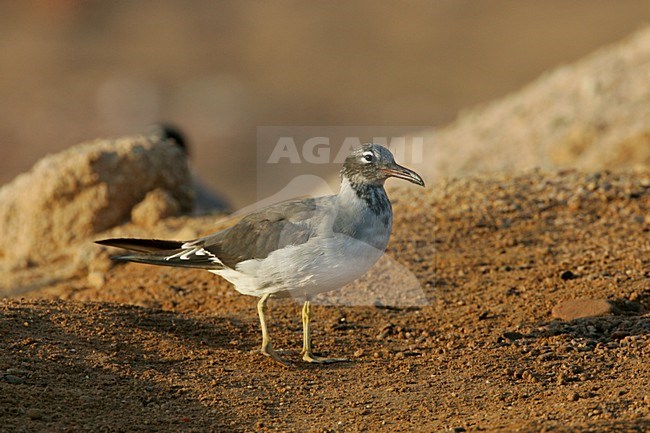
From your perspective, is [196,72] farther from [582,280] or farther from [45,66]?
[582,280]

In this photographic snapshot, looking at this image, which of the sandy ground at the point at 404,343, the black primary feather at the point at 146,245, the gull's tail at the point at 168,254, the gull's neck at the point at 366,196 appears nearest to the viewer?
the sandy ground at the point at 404,343

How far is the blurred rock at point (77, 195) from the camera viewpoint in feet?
37.0

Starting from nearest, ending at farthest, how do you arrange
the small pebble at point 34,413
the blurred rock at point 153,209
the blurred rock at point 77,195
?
the small pebble at point 34,413
the blurred rock at point 77,195
the blurred rock at point 153,209

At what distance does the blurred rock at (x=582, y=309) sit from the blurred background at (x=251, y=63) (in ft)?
53.2

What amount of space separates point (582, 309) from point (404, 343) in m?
1.53

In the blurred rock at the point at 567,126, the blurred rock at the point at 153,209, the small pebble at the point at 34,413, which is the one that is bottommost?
the small pebble at the point at 34,413

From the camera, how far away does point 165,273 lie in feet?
31.2

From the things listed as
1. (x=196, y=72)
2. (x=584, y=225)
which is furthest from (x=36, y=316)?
(x=196, y=72)

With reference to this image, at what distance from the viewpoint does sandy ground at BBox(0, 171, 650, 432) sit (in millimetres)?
5980

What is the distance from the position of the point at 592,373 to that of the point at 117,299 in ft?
15.3

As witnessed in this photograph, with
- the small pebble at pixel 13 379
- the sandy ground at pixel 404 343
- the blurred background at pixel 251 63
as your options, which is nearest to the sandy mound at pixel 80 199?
the sandy ground at pixel 404 343

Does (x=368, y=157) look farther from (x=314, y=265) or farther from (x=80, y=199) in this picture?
(x=80, y=199)

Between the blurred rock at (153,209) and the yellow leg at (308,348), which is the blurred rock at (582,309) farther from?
the blurred rock at (153,209)

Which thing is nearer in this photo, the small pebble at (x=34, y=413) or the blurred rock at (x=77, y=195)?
the small pebble at (x=34, y=413)
